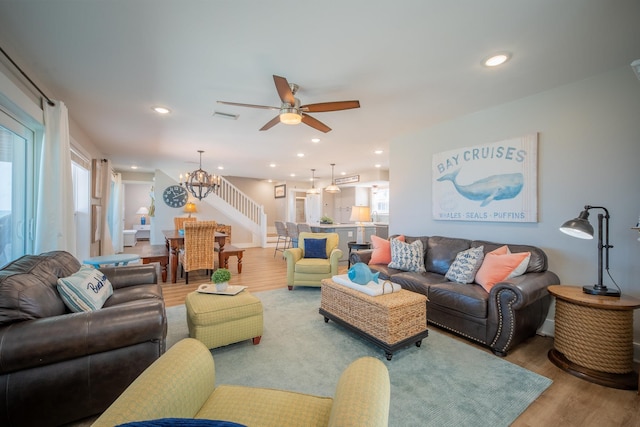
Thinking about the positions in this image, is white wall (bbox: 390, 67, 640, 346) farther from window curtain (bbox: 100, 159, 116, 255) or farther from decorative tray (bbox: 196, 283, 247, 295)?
window curtain (bbox: 100, 159, 116, 255)

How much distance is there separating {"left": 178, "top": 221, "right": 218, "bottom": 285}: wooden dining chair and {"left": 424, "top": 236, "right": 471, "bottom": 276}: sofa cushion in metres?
3.39

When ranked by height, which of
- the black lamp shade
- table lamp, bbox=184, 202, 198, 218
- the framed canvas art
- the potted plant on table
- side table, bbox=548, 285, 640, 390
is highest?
the framed canvas art

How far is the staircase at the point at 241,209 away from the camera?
326 inches

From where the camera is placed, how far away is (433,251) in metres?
3.53

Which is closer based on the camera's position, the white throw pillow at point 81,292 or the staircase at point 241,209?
the white throw pillow at point 81,292

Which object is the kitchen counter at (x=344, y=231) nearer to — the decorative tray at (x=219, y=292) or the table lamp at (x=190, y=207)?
the table lamp at (x=190, y=207)

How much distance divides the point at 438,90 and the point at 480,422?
278 centimetres

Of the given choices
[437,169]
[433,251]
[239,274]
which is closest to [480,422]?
[433,251]

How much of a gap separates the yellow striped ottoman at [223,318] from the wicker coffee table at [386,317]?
84 centimetres

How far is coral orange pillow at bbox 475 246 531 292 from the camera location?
8.56 feet

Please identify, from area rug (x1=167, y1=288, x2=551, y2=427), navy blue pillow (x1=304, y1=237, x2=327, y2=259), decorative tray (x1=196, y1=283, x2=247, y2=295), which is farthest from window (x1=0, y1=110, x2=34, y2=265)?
navy blue pillow (x1=304, y1=237, x2=327, y2=259)

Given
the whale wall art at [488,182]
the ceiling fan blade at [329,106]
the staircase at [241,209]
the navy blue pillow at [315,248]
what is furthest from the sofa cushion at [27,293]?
the staircase at [241,209]

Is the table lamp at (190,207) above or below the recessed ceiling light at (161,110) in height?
below

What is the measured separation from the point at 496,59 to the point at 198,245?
4.51 meters
